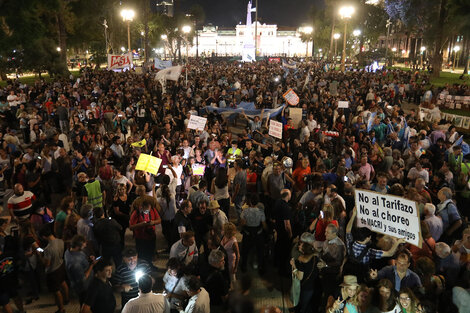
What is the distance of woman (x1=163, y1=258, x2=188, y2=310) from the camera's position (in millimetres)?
4463

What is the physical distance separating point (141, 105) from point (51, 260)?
428 inches

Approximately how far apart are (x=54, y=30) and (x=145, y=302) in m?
41.3

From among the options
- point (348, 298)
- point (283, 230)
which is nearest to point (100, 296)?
point (348, 298)

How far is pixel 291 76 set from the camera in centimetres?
2959

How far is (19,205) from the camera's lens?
6.49 metres

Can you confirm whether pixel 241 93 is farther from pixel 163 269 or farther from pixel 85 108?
→ pixel 163 269

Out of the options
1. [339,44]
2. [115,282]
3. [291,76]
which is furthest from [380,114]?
[339,44]

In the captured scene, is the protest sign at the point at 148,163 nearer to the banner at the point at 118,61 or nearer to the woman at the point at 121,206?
the woman at the point at 121,206

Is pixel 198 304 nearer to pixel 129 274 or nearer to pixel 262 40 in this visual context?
pixel 129 274

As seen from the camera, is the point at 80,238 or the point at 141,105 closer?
the point at 80,238

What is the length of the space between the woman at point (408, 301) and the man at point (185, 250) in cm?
254

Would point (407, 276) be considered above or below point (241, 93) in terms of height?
below

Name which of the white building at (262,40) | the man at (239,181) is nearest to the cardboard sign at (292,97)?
the man at (239,181)

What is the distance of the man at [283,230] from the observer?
241 inches
